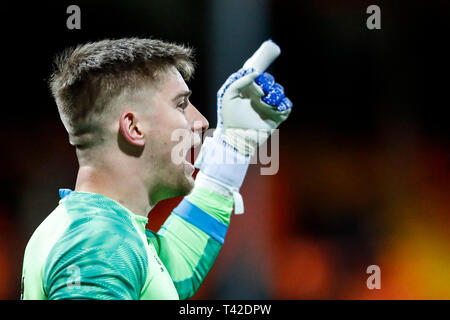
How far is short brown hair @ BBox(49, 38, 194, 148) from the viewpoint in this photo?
104 cm

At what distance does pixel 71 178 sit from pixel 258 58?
1.05m

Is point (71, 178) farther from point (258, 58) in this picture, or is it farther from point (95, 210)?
point (95, 210)

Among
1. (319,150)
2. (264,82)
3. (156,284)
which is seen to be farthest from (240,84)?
(319,150)

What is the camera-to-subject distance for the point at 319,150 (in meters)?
2.34

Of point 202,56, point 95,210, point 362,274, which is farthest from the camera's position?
point 362,274

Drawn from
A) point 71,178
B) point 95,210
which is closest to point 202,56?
point 71,178

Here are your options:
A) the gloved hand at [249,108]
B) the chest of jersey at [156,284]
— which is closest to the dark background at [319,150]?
the gloved hand at [249,108]

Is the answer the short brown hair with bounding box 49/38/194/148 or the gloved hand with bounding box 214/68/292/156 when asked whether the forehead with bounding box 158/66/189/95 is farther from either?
the gloved hand with bounding box 214/68/292/156

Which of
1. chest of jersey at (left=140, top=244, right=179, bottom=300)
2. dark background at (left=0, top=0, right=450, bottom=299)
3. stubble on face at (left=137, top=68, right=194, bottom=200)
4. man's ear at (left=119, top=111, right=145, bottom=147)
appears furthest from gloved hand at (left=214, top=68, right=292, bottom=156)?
dark background at (left=0, top=0, right=450, bottom=299)

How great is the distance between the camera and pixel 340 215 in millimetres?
2279

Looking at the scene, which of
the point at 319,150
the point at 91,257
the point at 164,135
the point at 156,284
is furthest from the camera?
the point at 319,150

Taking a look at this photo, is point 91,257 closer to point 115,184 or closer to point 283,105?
point 115,184

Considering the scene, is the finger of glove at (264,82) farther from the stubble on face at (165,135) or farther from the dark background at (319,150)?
the dark background at (319,150)

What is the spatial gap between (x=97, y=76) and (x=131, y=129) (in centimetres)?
13
